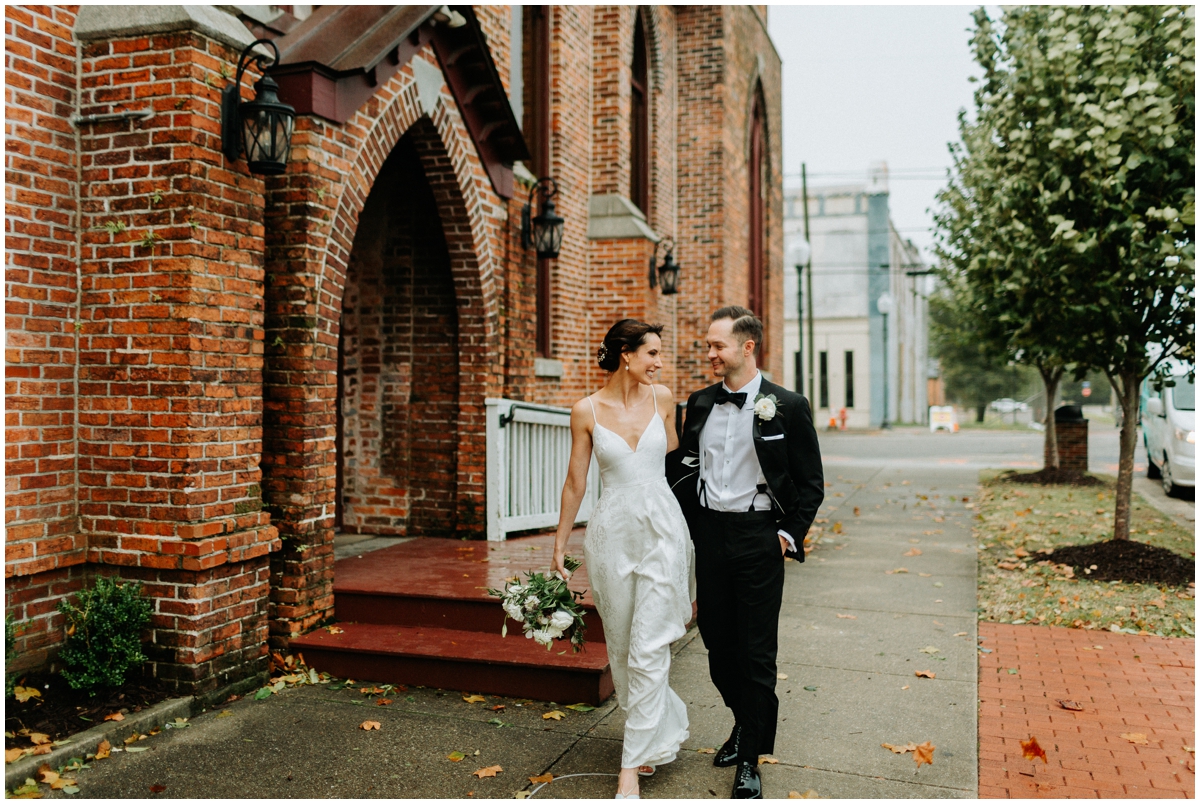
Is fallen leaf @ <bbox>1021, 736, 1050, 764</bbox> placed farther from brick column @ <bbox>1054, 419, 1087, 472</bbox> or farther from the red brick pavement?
brick column @ <bbox>1054, 419, 1087, 472</bbox>

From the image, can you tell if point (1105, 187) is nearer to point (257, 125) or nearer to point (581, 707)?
point (581, 707)

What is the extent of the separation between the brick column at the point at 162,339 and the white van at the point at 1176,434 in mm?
12365

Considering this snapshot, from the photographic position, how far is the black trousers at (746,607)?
13.4 feet

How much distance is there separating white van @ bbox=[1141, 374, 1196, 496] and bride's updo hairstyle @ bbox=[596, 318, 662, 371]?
11328 millimetres

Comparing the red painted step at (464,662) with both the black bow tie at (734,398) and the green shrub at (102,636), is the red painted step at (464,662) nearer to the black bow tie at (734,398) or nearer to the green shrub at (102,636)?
the green shrub at (102,636)

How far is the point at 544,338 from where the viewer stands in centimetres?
1089

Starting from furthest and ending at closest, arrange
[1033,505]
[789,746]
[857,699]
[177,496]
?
1. [1033,505]
2. [857,699]
3. [177,496]
4. [789,746]

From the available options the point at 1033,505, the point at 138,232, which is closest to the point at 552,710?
the point at 138,232

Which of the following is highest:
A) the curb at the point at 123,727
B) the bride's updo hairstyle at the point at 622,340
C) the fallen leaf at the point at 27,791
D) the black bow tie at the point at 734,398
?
the bride's updo hairstyle at the point at 622,340

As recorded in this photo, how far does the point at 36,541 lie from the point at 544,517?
459 centimetres

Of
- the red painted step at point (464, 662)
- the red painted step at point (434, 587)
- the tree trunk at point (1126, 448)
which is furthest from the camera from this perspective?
the tree trunk at point (1126, 448)

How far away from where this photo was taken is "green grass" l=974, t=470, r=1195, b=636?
6.99 m

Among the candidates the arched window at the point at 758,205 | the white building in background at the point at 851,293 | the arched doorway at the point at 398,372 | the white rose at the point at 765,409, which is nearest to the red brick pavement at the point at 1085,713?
the white rose at the point at 765,409

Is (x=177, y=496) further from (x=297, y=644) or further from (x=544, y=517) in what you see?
(x=544, y=517)
